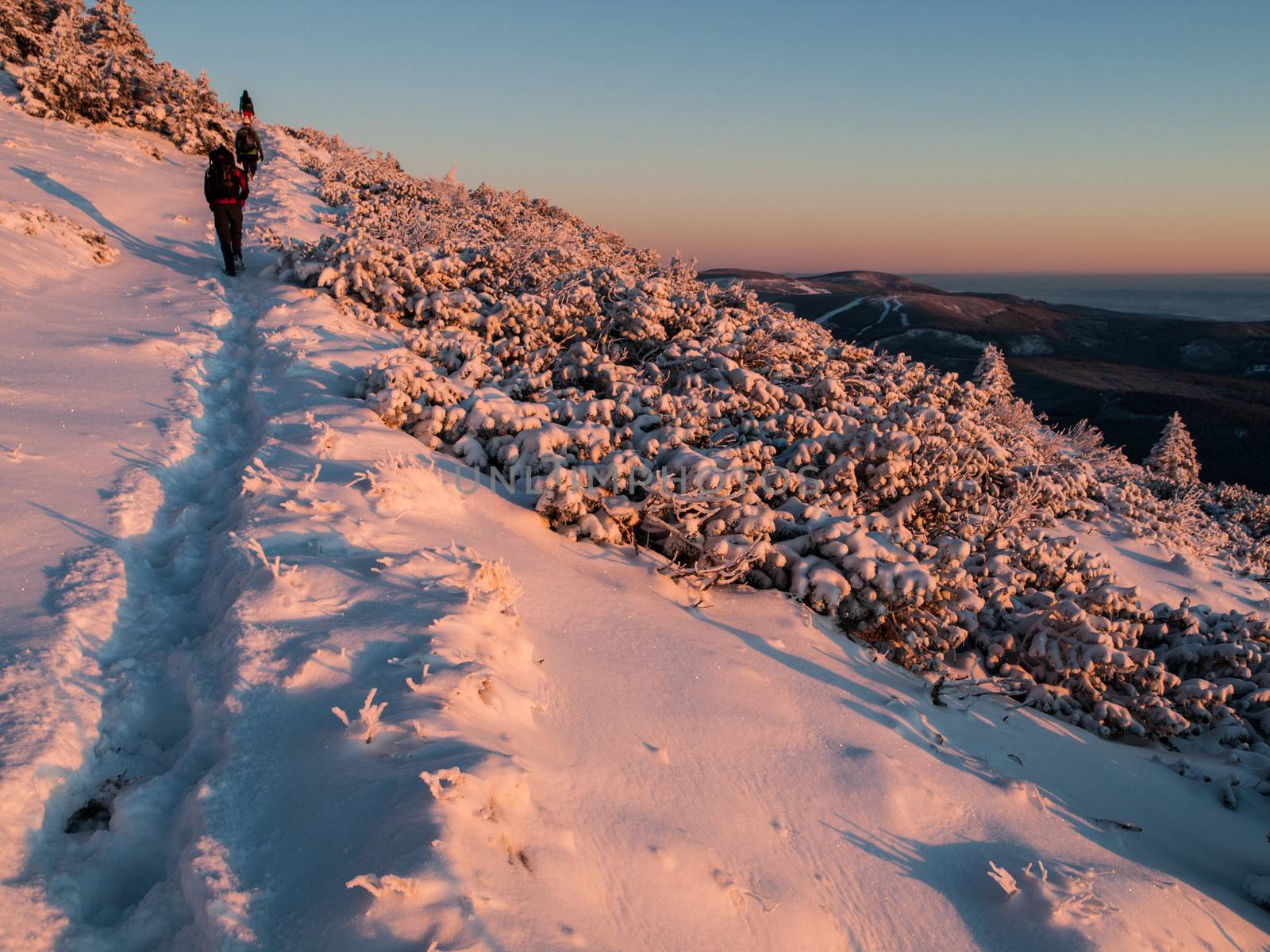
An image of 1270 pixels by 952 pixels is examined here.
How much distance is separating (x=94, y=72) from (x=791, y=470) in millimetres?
22783

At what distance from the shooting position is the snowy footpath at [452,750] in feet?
6.39

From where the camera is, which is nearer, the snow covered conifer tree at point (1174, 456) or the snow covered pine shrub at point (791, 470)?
the snow covered pine shrub at point (791, 470)

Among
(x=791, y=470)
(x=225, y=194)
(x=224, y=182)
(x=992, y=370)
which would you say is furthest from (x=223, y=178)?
(x=992, y=370)

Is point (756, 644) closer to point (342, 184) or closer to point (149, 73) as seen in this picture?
point (342, 184)

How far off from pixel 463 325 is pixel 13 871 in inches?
304

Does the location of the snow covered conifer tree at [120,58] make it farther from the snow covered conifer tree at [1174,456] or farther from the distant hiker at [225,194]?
the snow covered conifer tree at [1174,456]

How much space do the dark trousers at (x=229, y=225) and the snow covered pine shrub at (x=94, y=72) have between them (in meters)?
7.52

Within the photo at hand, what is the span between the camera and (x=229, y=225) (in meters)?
9.23

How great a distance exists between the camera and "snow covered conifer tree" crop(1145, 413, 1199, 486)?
35.2m

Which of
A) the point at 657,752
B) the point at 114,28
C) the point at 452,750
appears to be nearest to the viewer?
the point at 452,750

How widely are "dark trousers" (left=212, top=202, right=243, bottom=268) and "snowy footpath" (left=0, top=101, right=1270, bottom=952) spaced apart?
418cm

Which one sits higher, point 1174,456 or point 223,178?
point 223,178

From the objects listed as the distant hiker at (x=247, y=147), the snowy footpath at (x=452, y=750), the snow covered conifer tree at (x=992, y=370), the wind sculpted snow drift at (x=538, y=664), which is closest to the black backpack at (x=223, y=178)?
the wind sculpted snow drift at (x=538, y=664)

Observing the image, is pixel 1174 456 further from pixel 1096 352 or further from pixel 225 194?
pixel 1096 352
